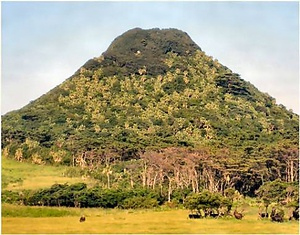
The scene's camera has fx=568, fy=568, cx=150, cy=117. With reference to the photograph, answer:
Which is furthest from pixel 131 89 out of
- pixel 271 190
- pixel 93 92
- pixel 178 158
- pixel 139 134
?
pixel 271 190

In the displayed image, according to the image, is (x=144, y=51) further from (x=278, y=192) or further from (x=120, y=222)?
(x=120, y=222)

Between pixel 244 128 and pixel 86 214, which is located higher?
pixel 244 128

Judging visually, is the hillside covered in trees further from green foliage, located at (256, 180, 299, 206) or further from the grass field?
the grass field

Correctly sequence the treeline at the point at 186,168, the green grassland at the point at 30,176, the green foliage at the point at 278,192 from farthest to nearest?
the treeline at the point at 186,168, the green foliage at the point at 278,192, the green grassland at the point at 30,176

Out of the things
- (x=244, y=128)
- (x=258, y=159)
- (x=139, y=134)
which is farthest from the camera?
(x=244, y=128)

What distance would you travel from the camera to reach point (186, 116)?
12141 mm

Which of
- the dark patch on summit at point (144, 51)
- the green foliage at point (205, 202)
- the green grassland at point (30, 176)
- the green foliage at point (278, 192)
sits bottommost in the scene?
the green foliage at point (205, 202)

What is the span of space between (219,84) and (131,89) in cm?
245

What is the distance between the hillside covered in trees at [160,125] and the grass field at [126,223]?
755mm

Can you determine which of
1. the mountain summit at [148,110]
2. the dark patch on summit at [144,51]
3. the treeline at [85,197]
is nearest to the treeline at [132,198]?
the treeline at [85,197]

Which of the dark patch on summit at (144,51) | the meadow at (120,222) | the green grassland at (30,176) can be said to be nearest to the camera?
the meadow at (120,222)

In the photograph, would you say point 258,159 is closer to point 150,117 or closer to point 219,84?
point 150,117

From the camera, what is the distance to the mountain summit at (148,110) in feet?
32.3

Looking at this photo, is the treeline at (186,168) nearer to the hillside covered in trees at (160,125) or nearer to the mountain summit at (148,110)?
the hillside covered in trees at (160,125)
